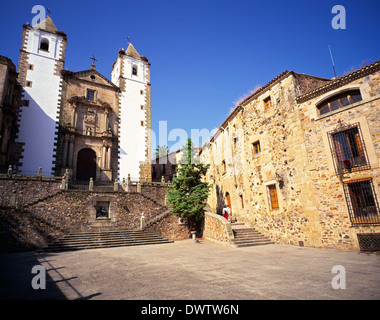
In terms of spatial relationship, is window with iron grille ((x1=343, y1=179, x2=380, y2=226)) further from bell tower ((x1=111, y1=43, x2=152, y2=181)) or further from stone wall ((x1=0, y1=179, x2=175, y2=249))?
bell tower ((x1=111, y1=43, x2=152, y2=181))

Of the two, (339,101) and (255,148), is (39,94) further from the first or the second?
(339,101)

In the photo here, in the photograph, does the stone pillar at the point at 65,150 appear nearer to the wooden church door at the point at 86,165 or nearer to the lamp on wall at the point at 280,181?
the wooden church door at the point at 86,165

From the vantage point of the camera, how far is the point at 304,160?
40.8 ft

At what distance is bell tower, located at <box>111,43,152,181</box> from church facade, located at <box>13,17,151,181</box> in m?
0.11

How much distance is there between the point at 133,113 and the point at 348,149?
22704mm

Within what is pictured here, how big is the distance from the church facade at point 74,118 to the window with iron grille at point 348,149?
60.3ft

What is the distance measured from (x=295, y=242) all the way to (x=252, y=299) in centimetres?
983

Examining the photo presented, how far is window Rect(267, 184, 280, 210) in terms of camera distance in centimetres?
1407

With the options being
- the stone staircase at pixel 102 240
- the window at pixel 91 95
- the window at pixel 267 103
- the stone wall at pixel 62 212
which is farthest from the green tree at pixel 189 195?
the window at pixel 91 95

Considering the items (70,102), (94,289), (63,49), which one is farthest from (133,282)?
(63,49)

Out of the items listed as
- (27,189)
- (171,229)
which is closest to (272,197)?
(171,229)

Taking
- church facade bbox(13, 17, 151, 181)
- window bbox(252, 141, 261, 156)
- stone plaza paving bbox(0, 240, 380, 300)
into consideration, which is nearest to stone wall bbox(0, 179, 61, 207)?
church facade bbox(13, 17, 151, 181)
